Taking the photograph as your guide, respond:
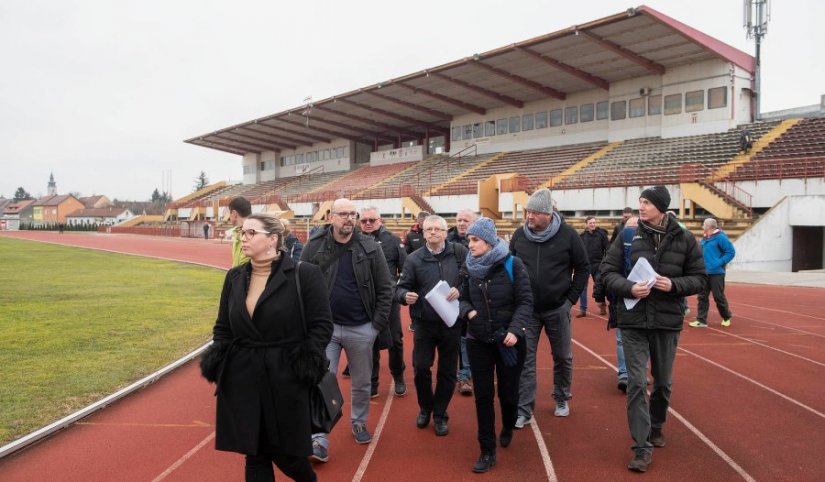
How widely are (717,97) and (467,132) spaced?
1813cm

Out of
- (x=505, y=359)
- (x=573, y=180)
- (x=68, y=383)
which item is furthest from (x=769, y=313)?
(x=573, y=180)

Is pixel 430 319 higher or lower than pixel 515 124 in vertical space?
lower

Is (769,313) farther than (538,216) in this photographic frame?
Yes

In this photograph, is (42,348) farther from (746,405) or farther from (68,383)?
(746,405)

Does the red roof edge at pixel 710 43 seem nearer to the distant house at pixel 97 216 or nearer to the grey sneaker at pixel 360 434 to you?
the grey sneaker at pixel 360 434

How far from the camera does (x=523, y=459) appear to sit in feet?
13.6

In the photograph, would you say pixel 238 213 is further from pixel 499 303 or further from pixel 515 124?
pixel 515 124

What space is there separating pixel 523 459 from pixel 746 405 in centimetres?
263

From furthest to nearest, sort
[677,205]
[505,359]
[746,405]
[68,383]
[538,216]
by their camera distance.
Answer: [677,205]
[68,383]
[746,405]
[538,216]
[505,359]

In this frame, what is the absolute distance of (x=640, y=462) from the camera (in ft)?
12.8

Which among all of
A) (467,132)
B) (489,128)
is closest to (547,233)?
(489,128)

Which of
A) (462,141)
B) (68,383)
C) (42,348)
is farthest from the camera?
(462,141)

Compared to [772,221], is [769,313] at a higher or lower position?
lower

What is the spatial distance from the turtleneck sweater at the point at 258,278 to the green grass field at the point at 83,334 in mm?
2920
